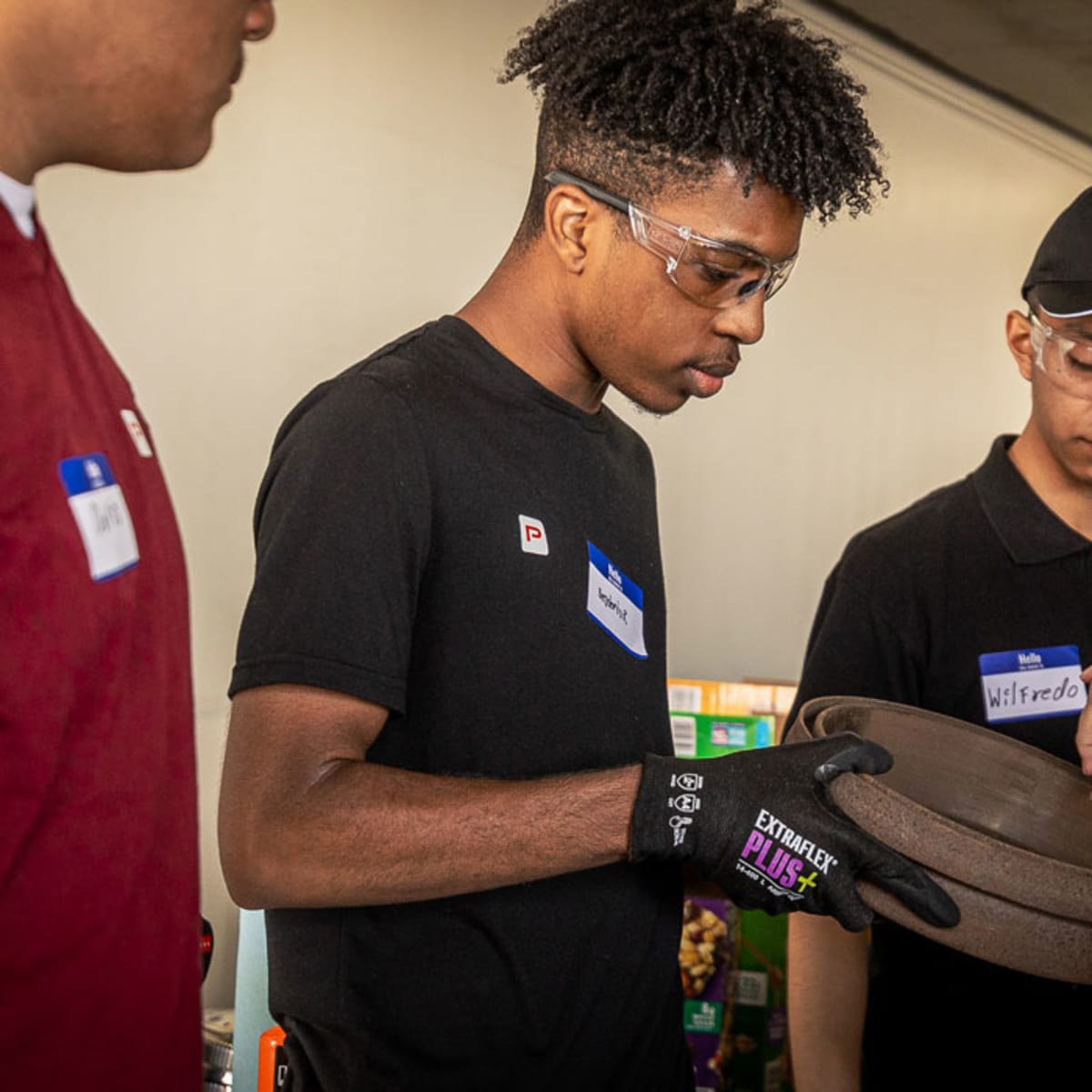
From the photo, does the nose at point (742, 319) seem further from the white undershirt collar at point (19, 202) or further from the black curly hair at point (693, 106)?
the white undershirt collar at point (19, 202)

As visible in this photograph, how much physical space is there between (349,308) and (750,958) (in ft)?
5.58

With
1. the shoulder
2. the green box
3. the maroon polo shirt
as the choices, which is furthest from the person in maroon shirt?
the green box

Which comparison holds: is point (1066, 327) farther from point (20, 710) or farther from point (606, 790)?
point (20, 710)

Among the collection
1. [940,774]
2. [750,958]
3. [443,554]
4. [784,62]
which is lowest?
[750,958]

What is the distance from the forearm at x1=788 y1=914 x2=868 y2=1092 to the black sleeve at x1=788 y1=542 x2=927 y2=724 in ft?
0.92

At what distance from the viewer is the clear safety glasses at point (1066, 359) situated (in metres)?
1.84

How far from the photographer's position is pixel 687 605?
14.2 ft

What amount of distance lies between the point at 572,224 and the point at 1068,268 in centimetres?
70

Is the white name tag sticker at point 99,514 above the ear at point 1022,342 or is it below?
below

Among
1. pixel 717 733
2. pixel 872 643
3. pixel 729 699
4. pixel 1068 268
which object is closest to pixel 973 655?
pixel 872 643

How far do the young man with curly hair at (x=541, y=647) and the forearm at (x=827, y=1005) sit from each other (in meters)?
0.28

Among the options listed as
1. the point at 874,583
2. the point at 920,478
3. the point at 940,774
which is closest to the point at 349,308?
the point at 874,583

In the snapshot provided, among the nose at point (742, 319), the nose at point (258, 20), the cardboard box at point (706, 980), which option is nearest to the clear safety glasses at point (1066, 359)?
the nose at point (742, 319)

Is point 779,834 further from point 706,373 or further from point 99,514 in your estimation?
point 99,514
